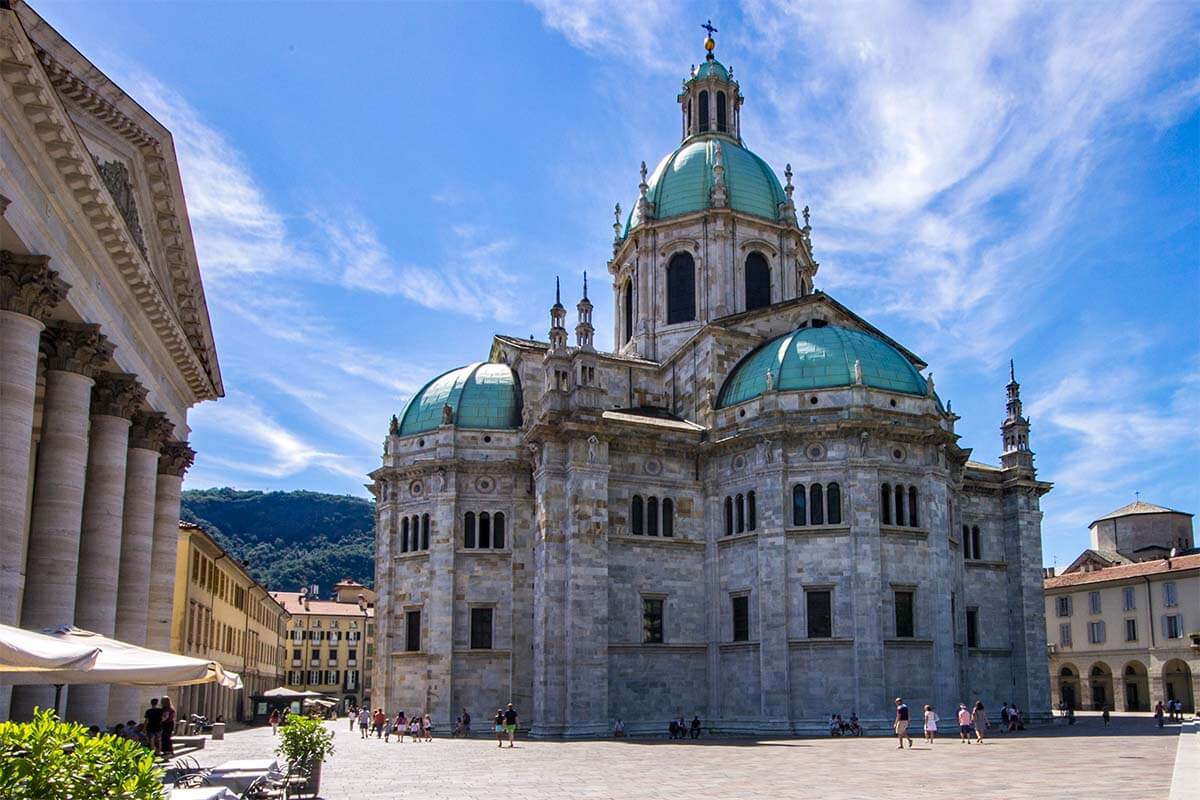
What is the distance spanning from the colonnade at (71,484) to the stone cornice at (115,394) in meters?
0.02

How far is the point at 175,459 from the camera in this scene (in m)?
33.2

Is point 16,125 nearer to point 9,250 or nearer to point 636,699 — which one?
point 9,250

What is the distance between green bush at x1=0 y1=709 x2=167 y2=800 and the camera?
301 inches

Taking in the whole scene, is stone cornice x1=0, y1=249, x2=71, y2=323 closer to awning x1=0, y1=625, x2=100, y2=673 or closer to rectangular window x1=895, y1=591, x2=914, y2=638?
awning x1=0, y1=625, x2=100, y2=673

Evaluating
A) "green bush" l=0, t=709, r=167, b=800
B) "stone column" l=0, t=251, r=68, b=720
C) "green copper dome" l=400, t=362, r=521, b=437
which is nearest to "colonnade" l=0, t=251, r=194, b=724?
"stone column" l=0, t=251, r=68, b=720

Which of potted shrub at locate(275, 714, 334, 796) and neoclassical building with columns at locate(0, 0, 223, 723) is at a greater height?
neoclassical building with columns at locate(0, 0, 223, 723)

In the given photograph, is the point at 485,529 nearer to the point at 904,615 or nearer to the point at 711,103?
the point at 904,615

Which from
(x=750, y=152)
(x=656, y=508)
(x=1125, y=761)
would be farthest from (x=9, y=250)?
(x=750, y=152)

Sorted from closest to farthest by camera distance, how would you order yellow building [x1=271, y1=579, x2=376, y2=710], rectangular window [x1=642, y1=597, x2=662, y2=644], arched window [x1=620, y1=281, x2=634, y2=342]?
1. rectangular window [x1=642, y1=597, x2=662, y2=644]
2. arched window [x1=620, y1=281, x2=634, y2=342]
3. yellow building [x1=271, y1=579, x2=376, y2=710]

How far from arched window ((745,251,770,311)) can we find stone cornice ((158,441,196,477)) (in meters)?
31.6

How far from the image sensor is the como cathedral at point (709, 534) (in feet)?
143

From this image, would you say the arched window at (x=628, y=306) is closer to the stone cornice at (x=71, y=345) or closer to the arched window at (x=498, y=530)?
the arched window at (x=498, y=530)

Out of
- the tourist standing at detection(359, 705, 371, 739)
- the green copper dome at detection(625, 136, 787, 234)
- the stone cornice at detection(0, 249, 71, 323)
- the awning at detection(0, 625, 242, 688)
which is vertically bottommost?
the tourist standing at detection(359, 705, 371, 739)

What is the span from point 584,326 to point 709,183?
14.6 meters
